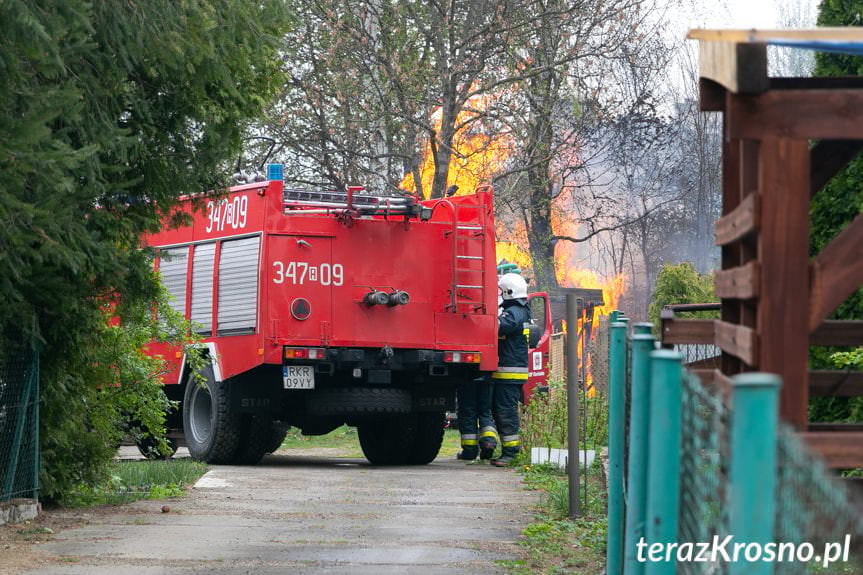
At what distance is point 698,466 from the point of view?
323cm

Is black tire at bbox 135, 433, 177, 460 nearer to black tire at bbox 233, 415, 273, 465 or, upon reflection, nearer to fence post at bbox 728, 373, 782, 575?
black tire at bbox 233, 415, 273, 465

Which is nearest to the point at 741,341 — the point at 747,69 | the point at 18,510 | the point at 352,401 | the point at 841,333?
the point at 747,69

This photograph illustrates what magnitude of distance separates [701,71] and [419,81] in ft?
50.2

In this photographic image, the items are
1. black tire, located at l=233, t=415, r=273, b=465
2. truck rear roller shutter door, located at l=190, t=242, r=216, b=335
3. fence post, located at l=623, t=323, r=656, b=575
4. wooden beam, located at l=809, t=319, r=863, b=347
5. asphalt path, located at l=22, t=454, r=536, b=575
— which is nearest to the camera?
fence post, located at l=623, t=323, r=656, b=575

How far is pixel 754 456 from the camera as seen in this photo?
2.09 metres

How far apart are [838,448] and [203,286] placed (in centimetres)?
1119

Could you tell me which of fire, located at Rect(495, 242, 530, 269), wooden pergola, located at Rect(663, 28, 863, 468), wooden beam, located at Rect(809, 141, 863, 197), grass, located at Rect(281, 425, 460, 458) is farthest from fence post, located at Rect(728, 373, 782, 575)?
fire, located at Rect(495, 242, 530, 269)

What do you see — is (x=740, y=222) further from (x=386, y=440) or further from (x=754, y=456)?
(x=386, y=440)

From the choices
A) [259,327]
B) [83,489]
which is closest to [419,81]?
[259,327]

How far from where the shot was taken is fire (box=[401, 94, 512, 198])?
813 inches

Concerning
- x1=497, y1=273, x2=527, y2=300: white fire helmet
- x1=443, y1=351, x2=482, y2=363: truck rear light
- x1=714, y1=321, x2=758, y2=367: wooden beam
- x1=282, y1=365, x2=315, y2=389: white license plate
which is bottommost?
x1=282, y1=365, x2=315, y2=389: white license plate

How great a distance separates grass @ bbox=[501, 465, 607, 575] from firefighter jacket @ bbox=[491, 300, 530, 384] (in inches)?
126

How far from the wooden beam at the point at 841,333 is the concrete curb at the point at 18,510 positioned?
541 cm

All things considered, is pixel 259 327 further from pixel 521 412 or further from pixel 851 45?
pixel 851 45
